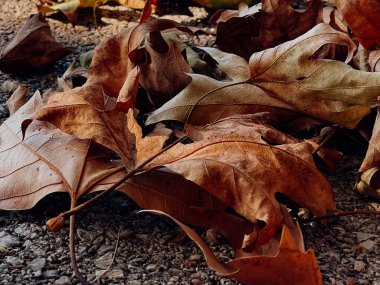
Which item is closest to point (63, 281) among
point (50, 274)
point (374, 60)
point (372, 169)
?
point (50, 274)

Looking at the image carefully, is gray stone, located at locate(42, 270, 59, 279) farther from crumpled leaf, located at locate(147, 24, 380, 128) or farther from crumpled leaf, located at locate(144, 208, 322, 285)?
crumpled leaf, located at locate(147, 24, 380, 128)

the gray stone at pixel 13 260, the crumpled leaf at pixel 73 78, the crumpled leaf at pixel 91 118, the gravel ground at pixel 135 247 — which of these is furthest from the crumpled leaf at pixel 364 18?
the gray stone at pixel 13 260

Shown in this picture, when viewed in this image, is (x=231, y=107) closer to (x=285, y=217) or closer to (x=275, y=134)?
(x=275, y=134)

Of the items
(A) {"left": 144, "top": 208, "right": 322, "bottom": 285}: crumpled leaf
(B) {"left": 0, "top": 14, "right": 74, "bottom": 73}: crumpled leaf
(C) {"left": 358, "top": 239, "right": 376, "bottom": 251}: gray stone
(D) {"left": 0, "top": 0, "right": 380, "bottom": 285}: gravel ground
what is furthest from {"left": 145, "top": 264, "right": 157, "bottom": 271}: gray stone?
(B) {"left": 0, "top": 14, "right": 74, "bottom": 73}: crumpled leaf

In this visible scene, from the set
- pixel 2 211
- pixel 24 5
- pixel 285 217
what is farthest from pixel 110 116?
pixel 24 5

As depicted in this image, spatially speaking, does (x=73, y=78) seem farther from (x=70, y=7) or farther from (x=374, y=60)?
(x=374, y=60)

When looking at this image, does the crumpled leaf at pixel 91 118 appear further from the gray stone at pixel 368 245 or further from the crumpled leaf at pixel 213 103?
the gray stone at pixel 368 245
